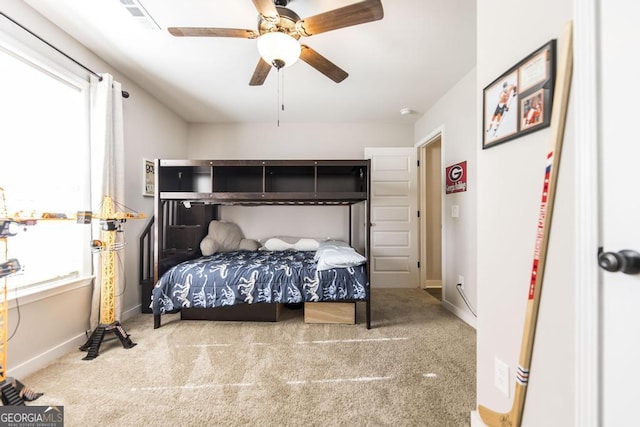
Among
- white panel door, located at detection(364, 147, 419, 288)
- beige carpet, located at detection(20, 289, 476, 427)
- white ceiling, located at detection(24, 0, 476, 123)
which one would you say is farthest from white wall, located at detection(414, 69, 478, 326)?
white panel door, located at detection(364, 147, 419, 288)

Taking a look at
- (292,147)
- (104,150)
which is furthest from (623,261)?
(292,147)

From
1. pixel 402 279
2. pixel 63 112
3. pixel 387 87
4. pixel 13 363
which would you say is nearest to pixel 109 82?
pixel 63 112

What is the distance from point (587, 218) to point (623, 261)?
15 centimetres

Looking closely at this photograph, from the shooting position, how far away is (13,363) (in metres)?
1.62

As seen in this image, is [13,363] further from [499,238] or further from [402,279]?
[402,279]

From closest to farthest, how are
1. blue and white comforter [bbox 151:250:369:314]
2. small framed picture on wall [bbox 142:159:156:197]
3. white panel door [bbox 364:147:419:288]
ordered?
1. blue and white comforter [bbox 151:250:369:314]
2. small framed picture on wall [bbox 142:159:156:197]
3. white panel door [bbox 364:147:419:288]

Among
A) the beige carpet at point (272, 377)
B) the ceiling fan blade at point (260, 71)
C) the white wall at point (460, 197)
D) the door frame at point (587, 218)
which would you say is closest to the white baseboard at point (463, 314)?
the white wall at point (460, 197)

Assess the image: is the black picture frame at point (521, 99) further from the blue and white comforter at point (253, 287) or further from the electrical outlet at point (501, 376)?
the blue and white comforter at point (253, 287)

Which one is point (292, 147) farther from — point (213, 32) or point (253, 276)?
point (213, 32)

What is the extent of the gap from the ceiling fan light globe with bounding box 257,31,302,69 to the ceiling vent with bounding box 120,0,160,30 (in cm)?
94

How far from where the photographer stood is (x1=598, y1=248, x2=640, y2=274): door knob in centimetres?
60

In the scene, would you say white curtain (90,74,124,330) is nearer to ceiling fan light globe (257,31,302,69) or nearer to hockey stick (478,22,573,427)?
ceiling fan light globe (257,31,302,69)

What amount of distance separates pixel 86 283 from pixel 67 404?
1040 mm

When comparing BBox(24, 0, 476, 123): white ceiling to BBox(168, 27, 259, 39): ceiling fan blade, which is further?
BBox(24, 0, 476, 123): white ceiling
